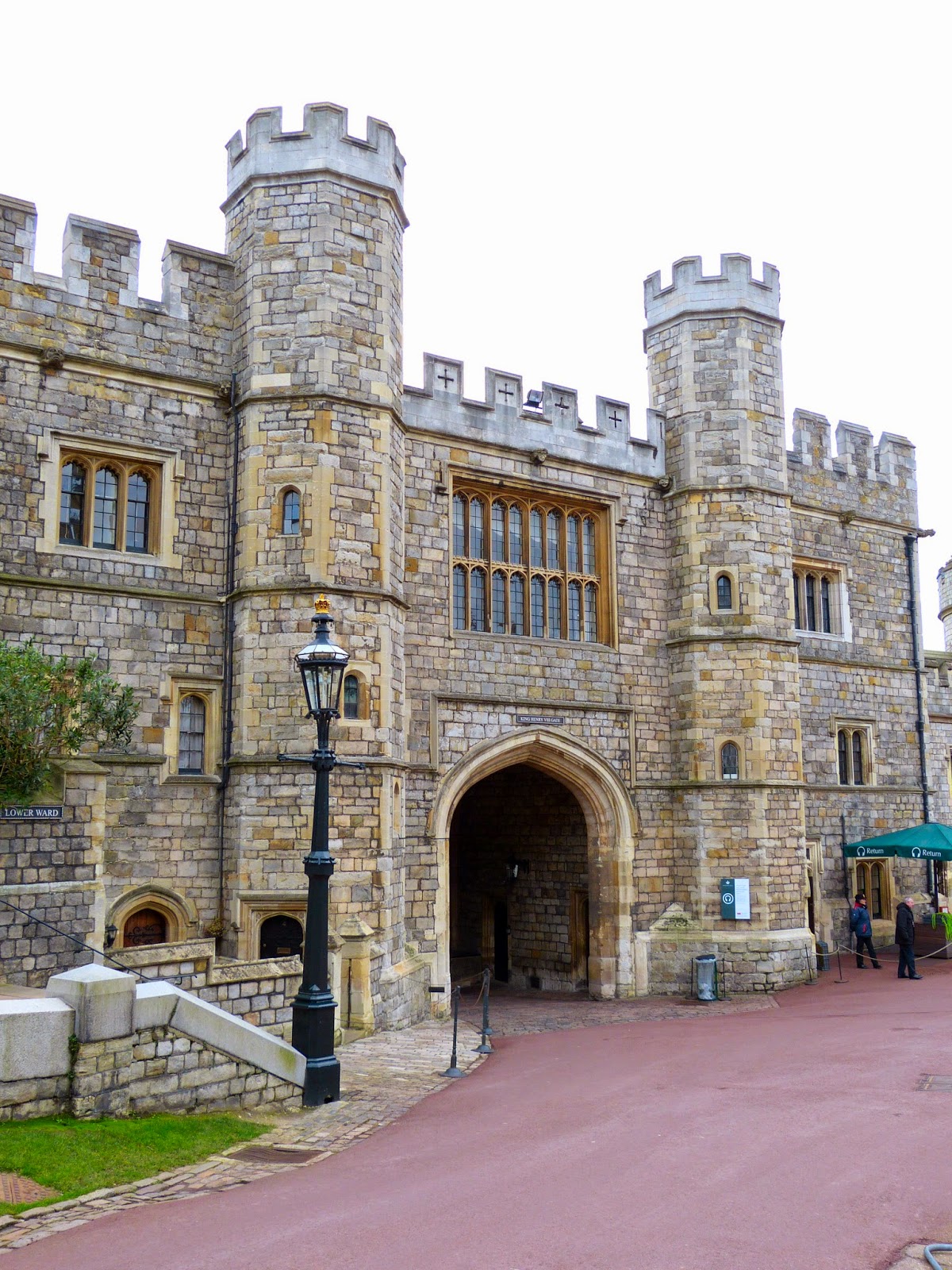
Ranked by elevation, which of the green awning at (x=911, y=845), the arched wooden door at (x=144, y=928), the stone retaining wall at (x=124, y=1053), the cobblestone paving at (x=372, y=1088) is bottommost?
the cobblestone paving at (x=372, y=1088)

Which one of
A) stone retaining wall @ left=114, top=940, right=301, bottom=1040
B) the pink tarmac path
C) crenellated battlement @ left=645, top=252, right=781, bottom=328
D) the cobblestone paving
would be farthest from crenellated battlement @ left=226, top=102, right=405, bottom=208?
the pink tarmac path

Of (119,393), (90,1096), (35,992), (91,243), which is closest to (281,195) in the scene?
(91,243)

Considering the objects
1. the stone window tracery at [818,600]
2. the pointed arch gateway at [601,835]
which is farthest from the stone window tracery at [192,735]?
the stone window tracery at [818,600]

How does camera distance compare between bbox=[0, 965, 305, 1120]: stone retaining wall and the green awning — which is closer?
bbox=[0, 965, 305, 1120]: stone retaining wall

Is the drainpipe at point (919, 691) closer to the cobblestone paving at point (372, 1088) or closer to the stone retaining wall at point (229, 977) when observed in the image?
the cobblestone paving at point (372, 1088)

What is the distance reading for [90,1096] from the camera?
8258 mm

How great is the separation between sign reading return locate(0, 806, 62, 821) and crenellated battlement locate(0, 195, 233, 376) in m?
5.90

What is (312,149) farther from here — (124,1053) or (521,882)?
(521,882)

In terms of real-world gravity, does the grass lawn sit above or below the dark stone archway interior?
below

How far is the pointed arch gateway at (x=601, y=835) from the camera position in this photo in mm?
17922

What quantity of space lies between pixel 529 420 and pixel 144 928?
378 inches

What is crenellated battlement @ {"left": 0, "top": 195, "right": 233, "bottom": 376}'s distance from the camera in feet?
46.0

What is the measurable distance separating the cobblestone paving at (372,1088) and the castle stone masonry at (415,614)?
0.83m

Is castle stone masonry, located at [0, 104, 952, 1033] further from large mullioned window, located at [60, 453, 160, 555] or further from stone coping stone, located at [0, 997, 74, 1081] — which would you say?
stone coping stone, located at [0, 997, 74, 1081]
